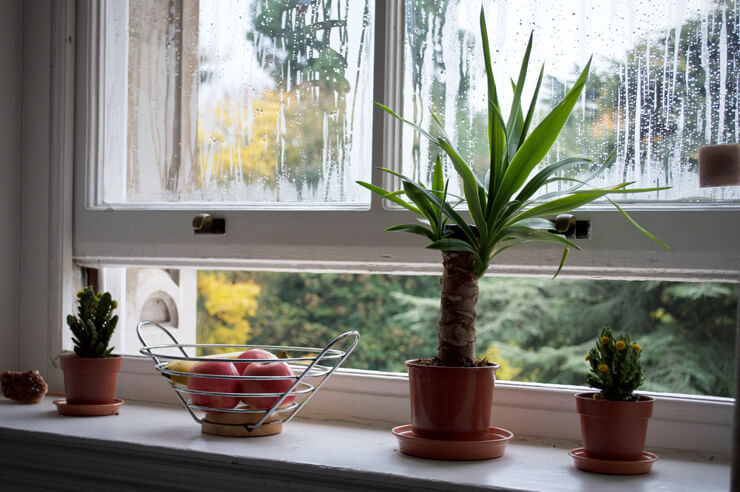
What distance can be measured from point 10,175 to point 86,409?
516mm

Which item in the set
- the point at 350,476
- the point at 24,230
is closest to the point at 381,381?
the point at 350,476

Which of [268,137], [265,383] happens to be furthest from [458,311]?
[268,137]

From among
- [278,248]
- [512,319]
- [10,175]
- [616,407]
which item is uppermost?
[10,175]

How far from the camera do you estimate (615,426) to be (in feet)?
A: 2.61

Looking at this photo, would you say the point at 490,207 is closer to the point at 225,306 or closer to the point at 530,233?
the point at 530,233

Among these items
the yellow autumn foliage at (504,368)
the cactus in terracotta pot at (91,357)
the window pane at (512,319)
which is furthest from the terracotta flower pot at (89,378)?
the yellow autumn foliage at (504,368)

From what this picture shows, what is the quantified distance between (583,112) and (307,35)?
483 millimetres

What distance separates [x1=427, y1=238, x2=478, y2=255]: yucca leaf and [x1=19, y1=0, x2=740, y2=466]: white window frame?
20 cm

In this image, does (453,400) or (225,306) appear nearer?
(453,400)

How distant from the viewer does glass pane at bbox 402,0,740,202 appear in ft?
3.12

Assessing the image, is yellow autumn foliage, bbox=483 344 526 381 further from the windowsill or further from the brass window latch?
the windowsill

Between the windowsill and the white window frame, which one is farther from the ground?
the white window frame

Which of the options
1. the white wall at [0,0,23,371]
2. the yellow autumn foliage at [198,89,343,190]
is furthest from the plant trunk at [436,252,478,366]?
the white wall at [0,0,23,371]

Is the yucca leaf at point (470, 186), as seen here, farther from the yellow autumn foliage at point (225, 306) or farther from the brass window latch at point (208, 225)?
the yellow autumn foliage at point (225, 306)
